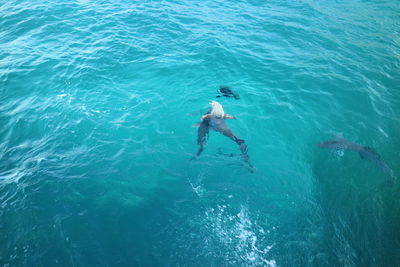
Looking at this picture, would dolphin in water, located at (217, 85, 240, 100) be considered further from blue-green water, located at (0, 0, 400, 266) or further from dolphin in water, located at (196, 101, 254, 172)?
dolphin in water, located at (196, 101, 254, 172)

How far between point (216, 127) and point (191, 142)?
1.63 metres

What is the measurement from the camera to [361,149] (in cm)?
1105

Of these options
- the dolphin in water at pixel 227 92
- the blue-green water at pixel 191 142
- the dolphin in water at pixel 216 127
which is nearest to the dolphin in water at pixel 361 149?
the blue-green water at pixel 191 142

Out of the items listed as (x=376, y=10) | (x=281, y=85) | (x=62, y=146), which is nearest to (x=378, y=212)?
(x=281, y=85)

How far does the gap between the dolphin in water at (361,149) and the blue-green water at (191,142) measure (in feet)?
0.95

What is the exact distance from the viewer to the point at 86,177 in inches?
405

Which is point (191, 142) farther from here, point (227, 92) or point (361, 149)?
point (361, 149)

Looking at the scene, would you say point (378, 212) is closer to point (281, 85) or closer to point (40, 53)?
point (281, 85)

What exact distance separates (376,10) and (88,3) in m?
32.5

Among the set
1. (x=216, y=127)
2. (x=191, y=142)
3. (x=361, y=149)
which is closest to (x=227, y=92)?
(x=216, y=127)

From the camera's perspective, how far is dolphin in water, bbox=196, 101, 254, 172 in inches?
449

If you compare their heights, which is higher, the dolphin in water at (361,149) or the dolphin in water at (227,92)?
the dolphin in water at (227,92)

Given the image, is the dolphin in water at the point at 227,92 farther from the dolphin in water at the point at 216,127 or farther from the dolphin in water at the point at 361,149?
the dolphin in water at the point at 361,149

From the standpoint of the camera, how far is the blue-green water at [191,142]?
8.13 metres
